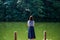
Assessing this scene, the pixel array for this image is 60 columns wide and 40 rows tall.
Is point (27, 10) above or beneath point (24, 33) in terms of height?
above

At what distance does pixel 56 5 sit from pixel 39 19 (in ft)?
11.5

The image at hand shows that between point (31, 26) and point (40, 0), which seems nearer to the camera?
point (31, 26)

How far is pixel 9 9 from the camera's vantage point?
30328mm

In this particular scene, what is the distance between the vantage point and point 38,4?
30.3 m

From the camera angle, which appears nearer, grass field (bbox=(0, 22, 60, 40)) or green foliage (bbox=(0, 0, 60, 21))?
grass field (bbox=(0, 22, 60, 40))

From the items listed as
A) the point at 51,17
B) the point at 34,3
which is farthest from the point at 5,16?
the point at 51,17

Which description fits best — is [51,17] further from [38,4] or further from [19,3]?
[19,3]

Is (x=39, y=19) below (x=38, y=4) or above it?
below

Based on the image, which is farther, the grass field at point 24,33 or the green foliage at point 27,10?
the green foliage at point 27,10

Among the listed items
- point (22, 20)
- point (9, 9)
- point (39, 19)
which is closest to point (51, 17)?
point (39, 19)

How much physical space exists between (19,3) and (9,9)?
1.78m

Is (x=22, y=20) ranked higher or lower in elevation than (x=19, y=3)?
lower

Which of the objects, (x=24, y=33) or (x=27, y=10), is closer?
(x=24, y=33)

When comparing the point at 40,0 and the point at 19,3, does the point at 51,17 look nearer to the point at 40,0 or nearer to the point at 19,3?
the point at 40,0
